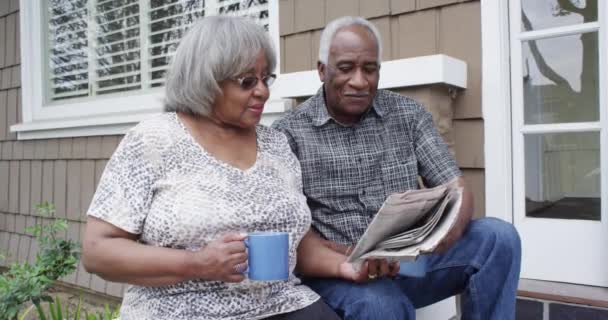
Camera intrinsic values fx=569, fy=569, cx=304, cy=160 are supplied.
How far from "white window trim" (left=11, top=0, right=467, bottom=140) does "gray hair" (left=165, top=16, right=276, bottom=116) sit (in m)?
0.65

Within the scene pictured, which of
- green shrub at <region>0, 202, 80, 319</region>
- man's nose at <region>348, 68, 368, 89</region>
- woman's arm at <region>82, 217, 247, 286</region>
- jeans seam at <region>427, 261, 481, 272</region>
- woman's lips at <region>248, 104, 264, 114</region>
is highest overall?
man's nose at <region>348, 68, 368, 89</region>

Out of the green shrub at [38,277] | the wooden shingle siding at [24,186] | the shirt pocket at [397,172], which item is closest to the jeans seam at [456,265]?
the shirt pocket at [397,172]

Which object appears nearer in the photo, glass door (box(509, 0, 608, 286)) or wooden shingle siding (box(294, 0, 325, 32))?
glass door (box(509, 0, 608, 286))

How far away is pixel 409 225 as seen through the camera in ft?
4.41

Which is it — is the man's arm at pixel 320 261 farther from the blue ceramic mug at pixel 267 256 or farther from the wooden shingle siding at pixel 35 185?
the wooden shingle siding at pixel 35 185

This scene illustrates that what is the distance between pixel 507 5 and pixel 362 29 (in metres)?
0.79

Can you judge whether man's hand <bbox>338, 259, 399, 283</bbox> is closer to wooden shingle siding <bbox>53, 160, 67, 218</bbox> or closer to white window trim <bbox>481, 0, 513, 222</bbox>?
white window trim <bbox>481, 0, 513, 222</bbox>

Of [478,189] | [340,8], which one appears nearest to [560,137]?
[478,189]

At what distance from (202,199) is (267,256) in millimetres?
235

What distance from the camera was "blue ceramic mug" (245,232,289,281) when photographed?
46.6 inches

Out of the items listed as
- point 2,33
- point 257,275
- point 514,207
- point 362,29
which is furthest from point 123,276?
point 2,33

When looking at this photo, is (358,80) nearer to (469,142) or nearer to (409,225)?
(409,225)

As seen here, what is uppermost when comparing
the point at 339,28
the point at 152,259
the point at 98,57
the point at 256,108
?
the point at 98,57

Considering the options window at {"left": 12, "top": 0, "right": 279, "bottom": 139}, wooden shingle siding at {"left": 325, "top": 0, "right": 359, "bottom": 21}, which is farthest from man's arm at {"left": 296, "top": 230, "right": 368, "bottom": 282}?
window at {"left": 12, "top": 0, "right": 279, "bottom": 139}
